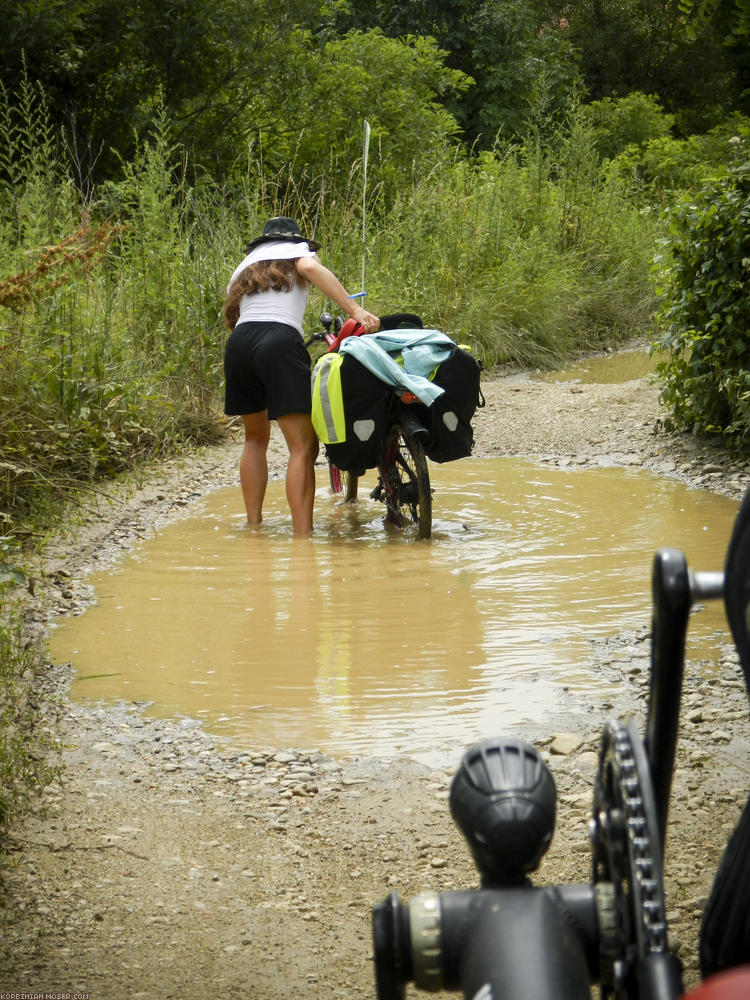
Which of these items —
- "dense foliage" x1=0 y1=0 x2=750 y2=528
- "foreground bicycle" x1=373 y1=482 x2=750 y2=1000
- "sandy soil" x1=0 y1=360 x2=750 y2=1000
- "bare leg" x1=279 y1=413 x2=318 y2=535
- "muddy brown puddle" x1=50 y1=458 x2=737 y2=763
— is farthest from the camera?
"dense foliage" x1=0 y1=0 x2=750 y2=528

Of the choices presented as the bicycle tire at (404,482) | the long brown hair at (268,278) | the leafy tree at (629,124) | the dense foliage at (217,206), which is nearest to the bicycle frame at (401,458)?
the bicycle tire at (404,482)

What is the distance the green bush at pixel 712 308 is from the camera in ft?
26.4

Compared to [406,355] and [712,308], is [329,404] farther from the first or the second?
[712,308]

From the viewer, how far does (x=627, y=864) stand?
1385mm

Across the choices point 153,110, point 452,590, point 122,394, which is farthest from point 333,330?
point 153,110

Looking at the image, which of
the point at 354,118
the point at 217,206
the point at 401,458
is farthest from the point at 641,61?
the point at 401,458

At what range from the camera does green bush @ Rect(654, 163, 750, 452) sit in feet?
26.4

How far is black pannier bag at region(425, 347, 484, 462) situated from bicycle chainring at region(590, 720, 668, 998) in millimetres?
5572

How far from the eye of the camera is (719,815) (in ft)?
11.5

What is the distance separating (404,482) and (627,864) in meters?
6.14

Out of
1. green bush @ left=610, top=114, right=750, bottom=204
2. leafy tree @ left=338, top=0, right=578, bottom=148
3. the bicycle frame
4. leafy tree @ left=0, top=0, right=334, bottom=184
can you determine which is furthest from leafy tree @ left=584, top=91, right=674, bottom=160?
the bicycle frame

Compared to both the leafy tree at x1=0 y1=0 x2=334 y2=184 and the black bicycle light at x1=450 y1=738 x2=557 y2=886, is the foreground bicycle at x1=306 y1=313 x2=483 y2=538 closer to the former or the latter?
the black bicycle light at x1=450 y1=738 x2=557 y2=886

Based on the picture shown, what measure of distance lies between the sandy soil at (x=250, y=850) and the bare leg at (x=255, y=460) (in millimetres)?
2736

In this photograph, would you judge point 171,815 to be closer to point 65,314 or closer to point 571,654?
point 571,654
